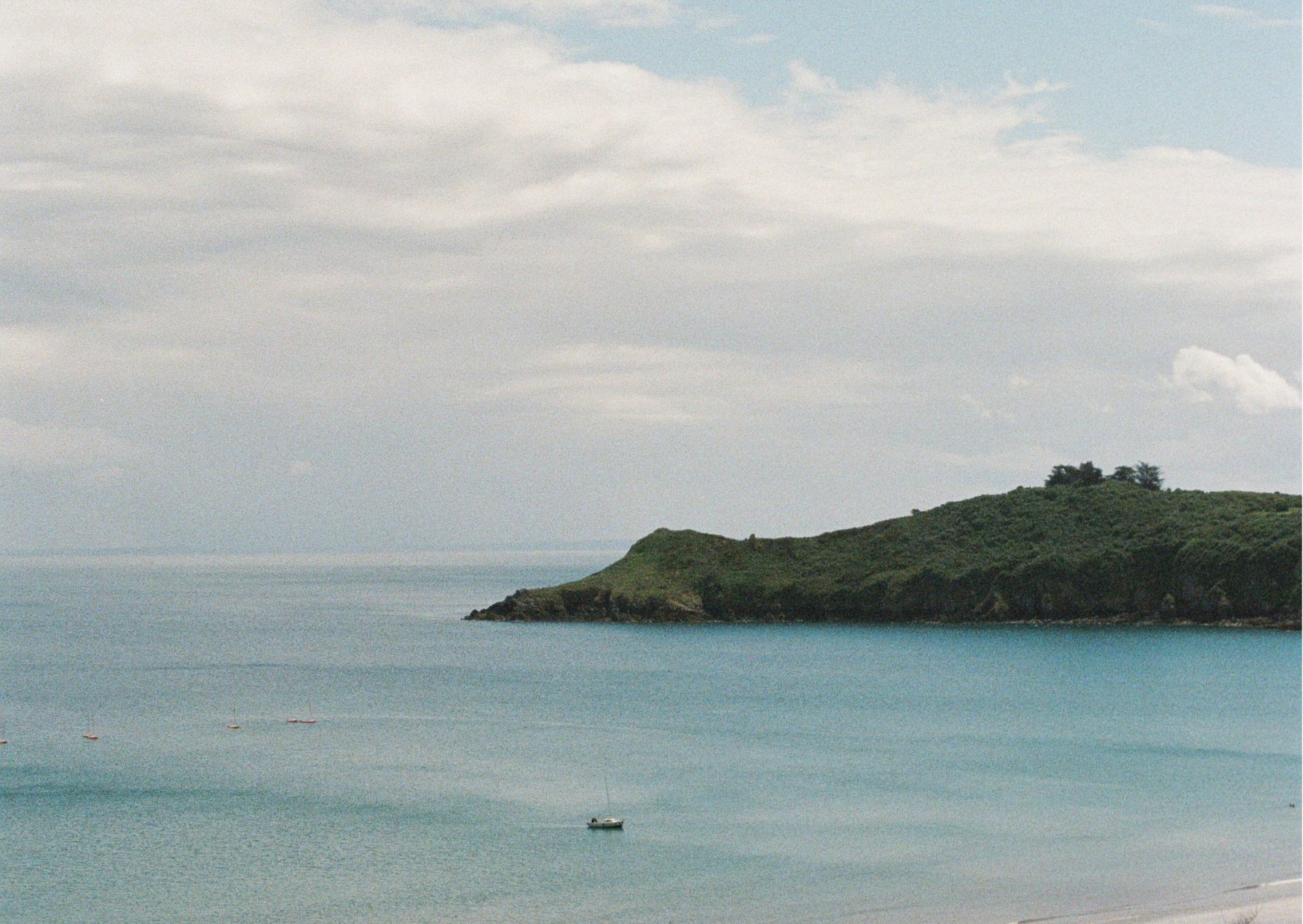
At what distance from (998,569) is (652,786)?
3806 inches

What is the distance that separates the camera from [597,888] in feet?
156

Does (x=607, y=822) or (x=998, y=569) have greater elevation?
(x=998, y=569)

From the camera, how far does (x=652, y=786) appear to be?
6500cm

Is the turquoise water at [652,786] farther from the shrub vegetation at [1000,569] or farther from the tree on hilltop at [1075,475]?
Answer: the tree on hilltop at [1075,475]

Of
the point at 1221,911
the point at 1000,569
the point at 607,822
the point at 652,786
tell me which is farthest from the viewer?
the point at 1000,569

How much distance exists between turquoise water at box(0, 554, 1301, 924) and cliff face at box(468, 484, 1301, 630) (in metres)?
19.3

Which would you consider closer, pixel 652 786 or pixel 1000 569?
pixel 652 786

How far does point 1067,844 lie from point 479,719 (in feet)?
142

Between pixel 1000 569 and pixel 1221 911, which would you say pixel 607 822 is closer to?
pixel 1221 911

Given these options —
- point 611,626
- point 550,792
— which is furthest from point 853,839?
point 611,626

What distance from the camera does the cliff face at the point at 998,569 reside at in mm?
140750

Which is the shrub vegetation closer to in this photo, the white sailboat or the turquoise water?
the turquoise water

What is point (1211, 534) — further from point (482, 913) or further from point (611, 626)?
point (482, 913)

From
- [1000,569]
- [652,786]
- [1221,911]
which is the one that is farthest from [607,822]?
[1000,569]
